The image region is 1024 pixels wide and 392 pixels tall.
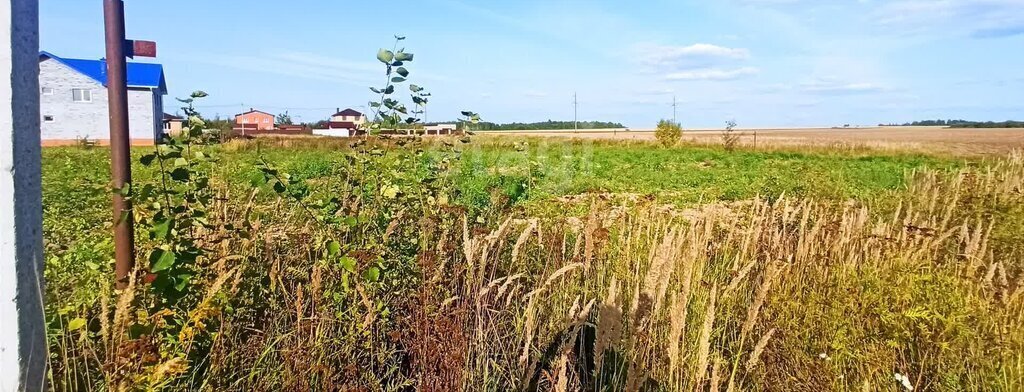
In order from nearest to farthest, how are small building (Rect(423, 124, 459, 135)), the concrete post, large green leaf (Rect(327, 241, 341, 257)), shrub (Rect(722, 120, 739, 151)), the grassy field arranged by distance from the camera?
the concrete post → the grassy field → large green leaf (Rect(327, 241, 341, 257)) → small building (Rect(423, 124, 459, 135)) → shrub (Rect(722, 120, 739, 151))

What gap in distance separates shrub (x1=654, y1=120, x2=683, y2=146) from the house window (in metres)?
32.0

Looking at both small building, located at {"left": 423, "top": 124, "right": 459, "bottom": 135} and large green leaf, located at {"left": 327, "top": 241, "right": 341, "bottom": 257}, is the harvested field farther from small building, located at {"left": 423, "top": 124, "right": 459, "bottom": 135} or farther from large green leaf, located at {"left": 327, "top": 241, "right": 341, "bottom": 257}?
large green leaf, located at {"left": 327, "top": 241, "right": 341, "bottom": 257}

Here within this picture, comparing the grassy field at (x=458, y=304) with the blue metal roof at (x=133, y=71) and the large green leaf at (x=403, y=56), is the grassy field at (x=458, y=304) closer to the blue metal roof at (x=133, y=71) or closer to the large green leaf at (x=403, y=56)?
the large green leaf at (x=403, y=56)

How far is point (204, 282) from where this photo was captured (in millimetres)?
2408

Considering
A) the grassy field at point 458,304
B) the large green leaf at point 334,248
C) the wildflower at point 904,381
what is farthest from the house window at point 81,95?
the wildflower at point 904,381

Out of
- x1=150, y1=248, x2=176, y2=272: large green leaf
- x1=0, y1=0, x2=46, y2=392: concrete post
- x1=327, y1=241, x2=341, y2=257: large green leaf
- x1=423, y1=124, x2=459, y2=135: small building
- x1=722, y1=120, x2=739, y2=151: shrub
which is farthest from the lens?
x1=722, y1=120, x2=739, y2=151: shrub

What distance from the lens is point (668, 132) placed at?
35.5 m

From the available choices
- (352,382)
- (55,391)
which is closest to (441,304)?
(352,382)

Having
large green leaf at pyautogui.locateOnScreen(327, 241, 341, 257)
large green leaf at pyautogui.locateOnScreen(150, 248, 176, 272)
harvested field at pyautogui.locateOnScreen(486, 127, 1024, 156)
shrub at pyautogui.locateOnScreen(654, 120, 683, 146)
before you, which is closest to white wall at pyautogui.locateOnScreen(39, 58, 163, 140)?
harvested field at pyautogui.locateOnScreen(486, 127, 1024, 156)

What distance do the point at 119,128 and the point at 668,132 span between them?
3509 centimetres

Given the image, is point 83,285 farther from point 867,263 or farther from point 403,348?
point 867,263

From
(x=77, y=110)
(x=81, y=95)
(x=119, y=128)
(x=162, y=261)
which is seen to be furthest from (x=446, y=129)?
(x=81, y=95)

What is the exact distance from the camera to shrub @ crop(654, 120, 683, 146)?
1364 inches

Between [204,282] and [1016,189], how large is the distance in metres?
6.39
